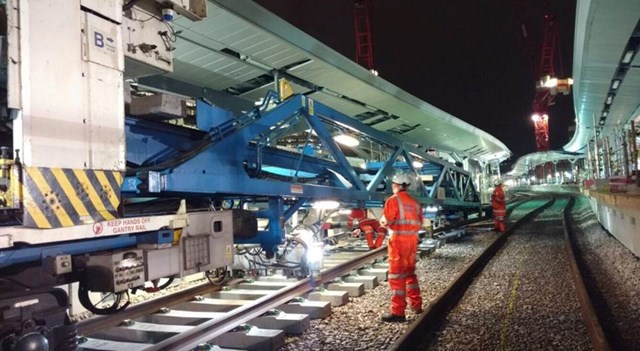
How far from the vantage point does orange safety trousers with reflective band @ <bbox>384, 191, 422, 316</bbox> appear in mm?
5805

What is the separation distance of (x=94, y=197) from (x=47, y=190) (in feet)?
1.15

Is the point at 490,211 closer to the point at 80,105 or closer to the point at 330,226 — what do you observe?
the point at 330,226

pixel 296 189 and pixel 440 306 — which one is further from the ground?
pixel 296 189

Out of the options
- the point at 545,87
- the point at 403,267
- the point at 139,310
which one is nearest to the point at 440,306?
the point at 403,267

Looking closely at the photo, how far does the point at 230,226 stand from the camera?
475cm

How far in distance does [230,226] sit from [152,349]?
1.28 m

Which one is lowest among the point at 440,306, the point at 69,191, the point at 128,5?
the point at 440,306

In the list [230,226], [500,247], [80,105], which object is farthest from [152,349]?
[500,247]

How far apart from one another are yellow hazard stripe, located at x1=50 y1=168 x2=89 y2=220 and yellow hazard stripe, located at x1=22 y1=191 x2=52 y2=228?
210mm

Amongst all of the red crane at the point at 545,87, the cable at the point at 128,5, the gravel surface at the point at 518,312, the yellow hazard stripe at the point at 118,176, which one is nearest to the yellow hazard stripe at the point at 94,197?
the yellow hazard stripe at the point at 118,176

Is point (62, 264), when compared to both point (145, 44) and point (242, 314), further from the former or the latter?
point (242, 314)

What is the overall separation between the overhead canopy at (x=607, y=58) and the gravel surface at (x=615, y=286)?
471cm

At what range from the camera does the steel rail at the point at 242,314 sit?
4.37 metres

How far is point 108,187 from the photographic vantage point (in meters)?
3.50
